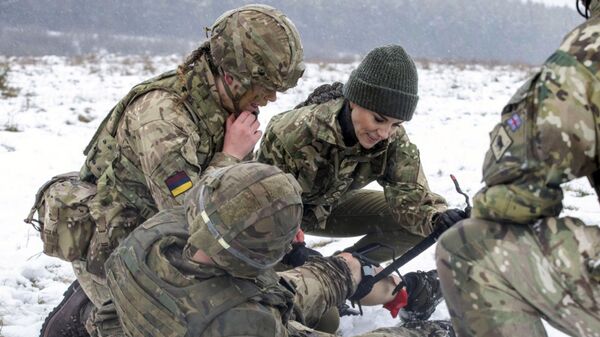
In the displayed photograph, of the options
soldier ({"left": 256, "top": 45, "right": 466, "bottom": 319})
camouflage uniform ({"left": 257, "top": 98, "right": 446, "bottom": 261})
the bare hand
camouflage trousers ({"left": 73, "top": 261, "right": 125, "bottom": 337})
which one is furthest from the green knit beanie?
camouflage trousers ({"left": 73, "top": 261, "right": 125, "bottom": 337})

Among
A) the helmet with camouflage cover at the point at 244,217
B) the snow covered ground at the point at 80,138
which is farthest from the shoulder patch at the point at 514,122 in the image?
the snow covered ground at the point at 80,138

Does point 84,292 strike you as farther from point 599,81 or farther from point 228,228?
point 599,81

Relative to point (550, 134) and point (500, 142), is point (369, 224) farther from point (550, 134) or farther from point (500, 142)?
point (550, 134)

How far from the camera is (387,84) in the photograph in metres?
3.52

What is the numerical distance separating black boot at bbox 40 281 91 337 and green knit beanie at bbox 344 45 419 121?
1842mm

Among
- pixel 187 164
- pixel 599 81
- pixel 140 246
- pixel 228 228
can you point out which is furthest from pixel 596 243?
pixel 187 164

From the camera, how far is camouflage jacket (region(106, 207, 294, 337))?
93.7 inches

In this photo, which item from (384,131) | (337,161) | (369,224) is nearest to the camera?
(384,131)

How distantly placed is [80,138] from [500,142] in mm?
7565

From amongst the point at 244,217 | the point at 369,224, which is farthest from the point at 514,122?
the point at 369,224

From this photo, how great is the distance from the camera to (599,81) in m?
1.96

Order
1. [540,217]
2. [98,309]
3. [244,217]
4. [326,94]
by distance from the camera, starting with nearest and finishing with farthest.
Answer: [540,217] < [244,217] < [98,309] < [326,94]

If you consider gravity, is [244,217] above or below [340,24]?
above

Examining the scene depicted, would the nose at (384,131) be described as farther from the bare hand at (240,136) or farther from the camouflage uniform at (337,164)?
the bare hand at (240,136)
